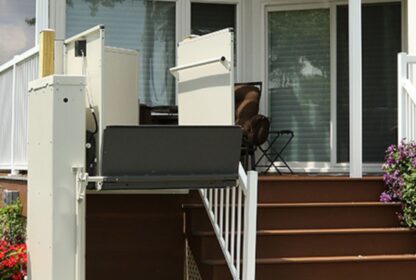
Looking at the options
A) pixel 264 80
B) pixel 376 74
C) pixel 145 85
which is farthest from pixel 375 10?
pixel 145 85

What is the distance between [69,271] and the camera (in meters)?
3.85

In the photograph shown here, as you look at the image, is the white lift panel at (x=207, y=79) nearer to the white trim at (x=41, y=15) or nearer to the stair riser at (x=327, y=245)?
the stair riser at (x=327, y=245)

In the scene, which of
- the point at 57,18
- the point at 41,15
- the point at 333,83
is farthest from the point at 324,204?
the point at 57,18

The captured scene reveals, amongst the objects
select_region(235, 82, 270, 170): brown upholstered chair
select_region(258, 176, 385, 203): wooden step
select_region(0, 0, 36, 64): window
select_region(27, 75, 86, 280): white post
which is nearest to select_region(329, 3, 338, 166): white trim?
select_region(235, 82, 270, 170): brown upholstered chair

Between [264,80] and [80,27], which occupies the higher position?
[80,27]

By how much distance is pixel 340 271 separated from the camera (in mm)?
5043

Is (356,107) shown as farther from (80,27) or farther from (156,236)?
(80,27)

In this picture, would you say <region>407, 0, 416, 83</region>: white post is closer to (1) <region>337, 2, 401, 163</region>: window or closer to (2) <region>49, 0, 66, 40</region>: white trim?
(1) <region>337, 2, 401, 163</region>: window

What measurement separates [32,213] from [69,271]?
0.63 metres

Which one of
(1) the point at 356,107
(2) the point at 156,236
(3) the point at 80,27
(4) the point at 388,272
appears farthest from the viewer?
(3) the point at 80,27

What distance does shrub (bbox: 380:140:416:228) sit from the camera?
17.6ft

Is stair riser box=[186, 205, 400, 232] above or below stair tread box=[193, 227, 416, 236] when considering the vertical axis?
above

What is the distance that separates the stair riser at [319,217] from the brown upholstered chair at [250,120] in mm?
1522

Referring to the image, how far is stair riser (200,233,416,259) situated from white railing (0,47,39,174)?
2.09 m
